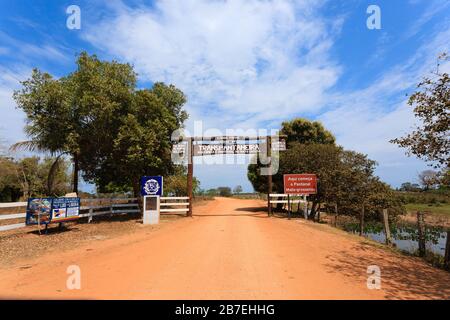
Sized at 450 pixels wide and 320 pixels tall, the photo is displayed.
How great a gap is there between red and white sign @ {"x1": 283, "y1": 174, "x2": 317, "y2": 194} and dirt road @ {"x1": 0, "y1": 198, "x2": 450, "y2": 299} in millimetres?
6375

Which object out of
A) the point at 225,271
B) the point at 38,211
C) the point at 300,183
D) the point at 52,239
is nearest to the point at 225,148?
the point at 300,183

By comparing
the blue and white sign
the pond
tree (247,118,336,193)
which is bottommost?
the pond

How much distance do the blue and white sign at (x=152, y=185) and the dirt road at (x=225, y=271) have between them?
16.2 ft

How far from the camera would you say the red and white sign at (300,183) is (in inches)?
685

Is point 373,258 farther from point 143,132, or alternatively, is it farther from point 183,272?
point 143,132

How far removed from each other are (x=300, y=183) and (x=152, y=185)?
8.90 meters

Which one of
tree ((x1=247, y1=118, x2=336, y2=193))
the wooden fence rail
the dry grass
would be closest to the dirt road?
the dry grass

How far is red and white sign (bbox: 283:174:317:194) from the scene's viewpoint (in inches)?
685

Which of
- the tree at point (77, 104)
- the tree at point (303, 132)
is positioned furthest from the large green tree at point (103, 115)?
the tree at point (303, 132)

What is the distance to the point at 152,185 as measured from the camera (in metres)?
16.0

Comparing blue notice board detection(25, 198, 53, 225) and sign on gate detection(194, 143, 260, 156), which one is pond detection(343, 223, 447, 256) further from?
blue notice board detection(25, 198, 53, 225)

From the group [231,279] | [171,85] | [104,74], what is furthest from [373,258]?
[104,74]

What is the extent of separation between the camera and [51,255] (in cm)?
881

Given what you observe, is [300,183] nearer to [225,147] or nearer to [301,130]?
[225,147]
